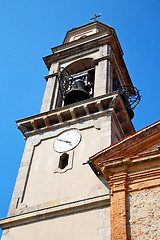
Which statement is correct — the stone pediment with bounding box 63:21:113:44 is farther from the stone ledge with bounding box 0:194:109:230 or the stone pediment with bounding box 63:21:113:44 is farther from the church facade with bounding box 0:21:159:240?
the stone ledge with bounding box 0:194:109:230

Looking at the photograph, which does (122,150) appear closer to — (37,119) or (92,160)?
(92,160)

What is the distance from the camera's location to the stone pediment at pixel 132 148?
35.8 feet

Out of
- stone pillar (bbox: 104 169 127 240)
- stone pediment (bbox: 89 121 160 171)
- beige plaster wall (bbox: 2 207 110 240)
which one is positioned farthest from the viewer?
stone pediment (bbox: 89 121 160 171)

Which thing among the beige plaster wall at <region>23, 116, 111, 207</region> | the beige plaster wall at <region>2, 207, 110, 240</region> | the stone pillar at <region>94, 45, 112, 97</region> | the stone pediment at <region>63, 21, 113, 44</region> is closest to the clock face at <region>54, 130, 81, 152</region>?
the beige plaster wall at <region>23, 116, 111, 207</region>

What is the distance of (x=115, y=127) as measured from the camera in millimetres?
14352

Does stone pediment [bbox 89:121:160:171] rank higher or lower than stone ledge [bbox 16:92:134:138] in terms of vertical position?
lower

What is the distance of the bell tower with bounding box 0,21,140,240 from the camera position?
11.0 metres

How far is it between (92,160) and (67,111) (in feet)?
13.3

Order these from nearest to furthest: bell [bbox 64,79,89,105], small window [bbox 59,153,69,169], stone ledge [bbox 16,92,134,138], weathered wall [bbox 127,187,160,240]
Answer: weathered wall [bbox 127,187,160,240] → small window [bbox 59,153,69,169] → stone ledge [bbox 16,92,134,138] → bell [bbox 64,79,89,105]

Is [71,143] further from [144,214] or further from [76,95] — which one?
[144,214]

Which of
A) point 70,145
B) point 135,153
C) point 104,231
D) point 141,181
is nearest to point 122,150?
point 135,153

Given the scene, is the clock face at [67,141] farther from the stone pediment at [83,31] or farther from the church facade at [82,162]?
the stone pediment at [83,31]

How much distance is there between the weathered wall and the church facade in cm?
3

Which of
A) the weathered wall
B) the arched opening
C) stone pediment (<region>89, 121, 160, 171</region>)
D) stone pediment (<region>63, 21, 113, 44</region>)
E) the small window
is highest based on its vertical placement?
stone pediment (<region>63, 21, 113, 44</region>)
